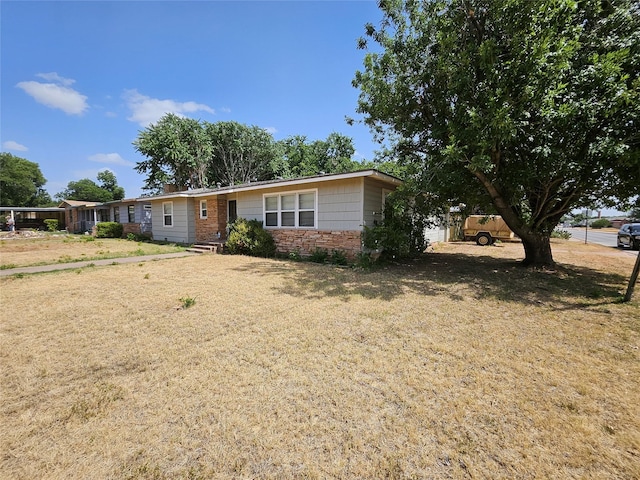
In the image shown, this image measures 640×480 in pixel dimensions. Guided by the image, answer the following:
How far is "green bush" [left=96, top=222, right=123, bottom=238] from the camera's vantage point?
1939cm

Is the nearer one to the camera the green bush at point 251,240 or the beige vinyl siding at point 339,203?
the beige vinyl siding at point 339,203

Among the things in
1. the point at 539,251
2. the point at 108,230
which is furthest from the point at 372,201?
the point at 108,230

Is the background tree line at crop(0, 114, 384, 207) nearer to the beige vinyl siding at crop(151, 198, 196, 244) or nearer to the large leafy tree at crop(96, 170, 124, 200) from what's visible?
the beige vinyl siding at crop(151, 198, 196, 244)

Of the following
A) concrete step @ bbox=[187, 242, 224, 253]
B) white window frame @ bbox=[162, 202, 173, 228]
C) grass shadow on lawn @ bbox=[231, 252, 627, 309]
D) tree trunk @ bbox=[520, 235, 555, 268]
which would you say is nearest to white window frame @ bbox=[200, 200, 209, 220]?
concrete step @ bbox=[187, 242, 224, 253]

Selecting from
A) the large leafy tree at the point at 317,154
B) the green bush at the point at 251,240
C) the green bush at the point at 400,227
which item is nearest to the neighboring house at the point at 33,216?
the large leafy tree at the point at 317,154

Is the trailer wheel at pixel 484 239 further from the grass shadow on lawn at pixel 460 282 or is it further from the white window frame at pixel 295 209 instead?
the white window frame at pixel 295 209

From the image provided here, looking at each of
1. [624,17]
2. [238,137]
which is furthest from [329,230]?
[238,137]

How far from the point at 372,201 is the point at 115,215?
870 inches

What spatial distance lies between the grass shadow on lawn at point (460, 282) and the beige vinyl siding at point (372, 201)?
1.73 m

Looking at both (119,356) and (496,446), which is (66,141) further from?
(496,446)

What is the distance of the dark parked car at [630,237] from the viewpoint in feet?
49.9

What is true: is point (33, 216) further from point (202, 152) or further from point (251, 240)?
point (251, 240)

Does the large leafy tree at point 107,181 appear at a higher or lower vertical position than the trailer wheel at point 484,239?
higher

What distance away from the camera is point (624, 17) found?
6.00 m
